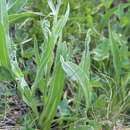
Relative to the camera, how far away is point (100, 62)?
1.81 meters

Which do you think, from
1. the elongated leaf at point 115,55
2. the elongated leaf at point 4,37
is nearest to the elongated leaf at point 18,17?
the elongated leaf at point 4,37

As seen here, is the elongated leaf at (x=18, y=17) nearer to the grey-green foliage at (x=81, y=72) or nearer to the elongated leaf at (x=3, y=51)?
the elongated leaf at (x=3, y=51)

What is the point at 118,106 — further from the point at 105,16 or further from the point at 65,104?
the point at 105,16

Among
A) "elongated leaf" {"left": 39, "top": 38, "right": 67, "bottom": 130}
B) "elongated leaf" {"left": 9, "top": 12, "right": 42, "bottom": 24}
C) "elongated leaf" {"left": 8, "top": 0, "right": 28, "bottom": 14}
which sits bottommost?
"elongated leaf" {"left": 39, "top": 38, "right": 67, "bottom": 130}

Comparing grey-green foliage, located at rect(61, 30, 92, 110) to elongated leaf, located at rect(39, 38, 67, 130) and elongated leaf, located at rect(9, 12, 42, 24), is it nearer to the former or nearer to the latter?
elongated leaf, located at rect(39, 38, 67, 130)

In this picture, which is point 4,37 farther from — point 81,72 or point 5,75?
point 81,72

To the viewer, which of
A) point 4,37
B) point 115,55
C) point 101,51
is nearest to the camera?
point 4,37

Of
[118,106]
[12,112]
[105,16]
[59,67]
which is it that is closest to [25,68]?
[12,112]

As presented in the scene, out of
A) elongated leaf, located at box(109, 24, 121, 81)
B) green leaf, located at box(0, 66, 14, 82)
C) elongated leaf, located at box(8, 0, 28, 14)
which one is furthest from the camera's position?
elongated leaf, located at box(109, 24, 121, 81)

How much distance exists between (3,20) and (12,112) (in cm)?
51

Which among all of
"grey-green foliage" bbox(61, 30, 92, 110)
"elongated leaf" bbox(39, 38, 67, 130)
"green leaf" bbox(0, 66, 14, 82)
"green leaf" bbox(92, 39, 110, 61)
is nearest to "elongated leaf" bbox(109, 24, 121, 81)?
"green leaf" bbox(92, 39, 110, 61)

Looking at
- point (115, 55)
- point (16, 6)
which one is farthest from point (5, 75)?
point (115, 55)

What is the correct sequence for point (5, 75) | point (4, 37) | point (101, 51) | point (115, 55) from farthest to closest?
point (101, 51)
point (115, 55)
point (5, 75)
point (4, 37)

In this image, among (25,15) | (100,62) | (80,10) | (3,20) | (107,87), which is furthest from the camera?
(80,10)
